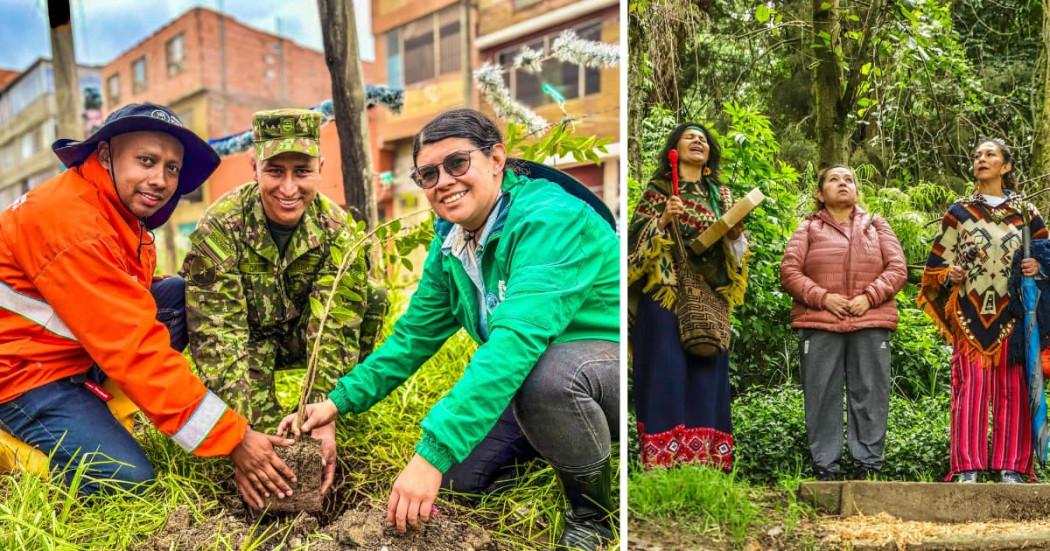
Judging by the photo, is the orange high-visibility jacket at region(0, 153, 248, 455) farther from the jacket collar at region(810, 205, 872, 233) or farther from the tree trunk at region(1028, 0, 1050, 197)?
the tree trunk at region(1028, 0, 1050, 197)

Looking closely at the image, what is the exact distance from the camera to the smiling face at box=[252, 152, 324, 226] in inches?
94.0

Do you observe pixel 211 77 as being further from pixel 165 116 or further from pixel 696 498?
pixel 696 498

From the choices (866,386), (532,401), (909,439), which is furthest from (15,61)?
(909,439)

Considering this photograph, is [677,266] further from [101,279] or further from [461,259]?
[101,279]

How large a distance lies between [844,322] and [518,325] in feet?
3.35

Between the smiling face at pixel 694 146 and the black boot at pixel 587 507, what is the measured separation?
3.12 ft

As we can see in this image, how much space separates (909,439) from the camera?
229cm

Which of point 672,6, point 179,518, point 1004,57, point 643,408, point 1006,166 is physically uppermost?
point 672,6

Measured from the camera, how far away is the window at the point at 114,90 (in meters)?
3.69

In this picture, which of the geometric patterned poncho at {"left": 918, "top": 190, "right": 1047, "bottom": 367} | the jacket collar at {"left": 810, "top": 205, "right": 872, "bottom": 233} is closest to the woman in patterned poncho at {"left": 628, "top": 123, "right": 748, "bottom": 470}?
the jacket collar at {"left": 810, "top": 205, "right": 872, "bottom": 233}

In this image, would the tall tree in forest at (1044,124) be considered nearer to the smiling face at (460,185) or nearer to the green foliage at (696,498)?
the green foliage at (696,498)

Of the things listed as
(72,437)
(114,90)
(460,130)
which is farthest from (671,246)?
(114,90)

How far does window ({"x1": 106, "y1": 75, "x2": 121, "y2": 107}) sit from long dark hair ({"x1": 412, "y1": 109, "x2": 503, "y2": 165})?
7.85 feet

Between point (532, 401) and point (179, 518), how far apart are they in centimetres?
103
